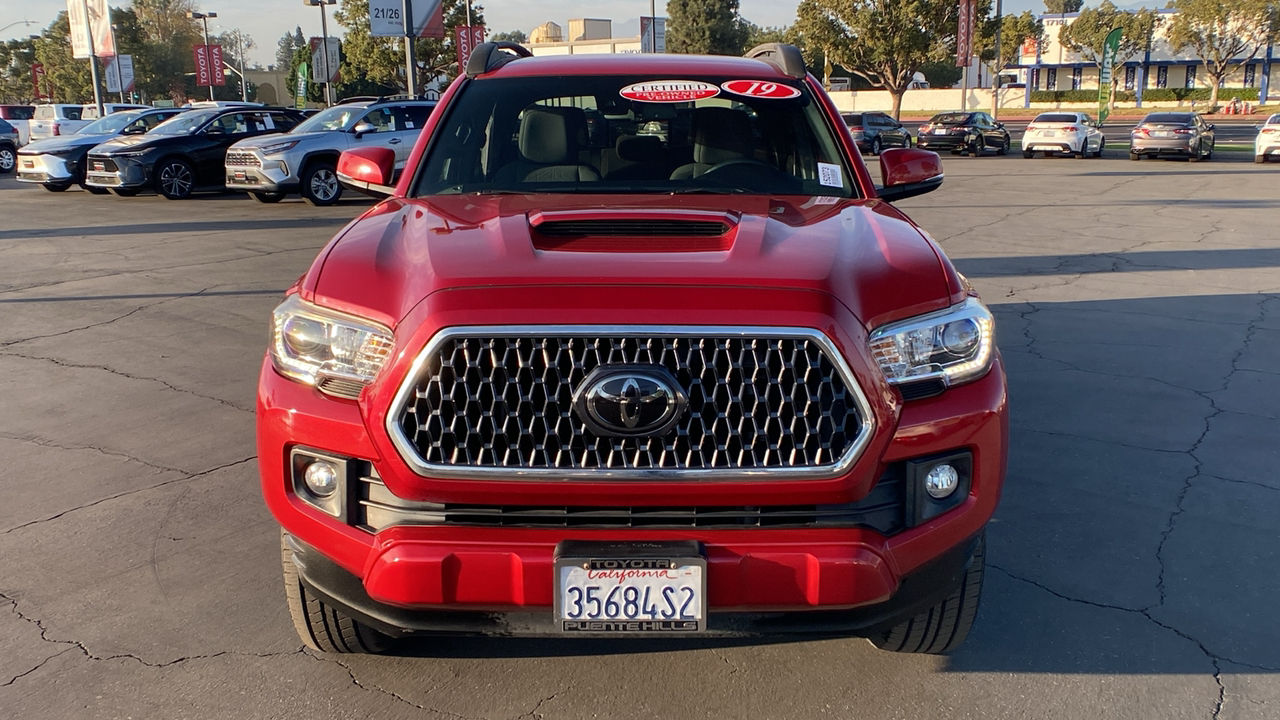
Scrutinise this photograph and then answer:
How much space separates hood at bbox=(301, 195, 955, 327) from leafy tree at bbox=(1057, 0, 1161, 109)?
74149 mm

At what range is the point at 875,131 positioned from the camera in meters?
32.6

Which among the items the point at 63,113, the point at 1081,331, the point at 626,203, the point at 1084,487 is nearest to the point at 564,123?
the point at 626,203

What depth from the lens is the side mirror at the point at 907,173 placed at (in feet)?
14.2

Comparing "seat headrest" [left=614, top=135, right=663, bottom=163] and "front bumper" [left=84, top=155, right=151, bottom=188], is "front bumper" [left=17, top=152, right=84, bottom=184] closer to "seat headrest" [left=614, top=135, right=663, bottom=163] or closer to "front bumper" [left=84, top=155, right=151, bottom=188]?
"front bumper" [left=84, top=155, right=151, bottom=188]

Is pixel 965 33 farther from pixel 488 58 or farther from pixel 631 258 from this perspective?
pixel 631 258

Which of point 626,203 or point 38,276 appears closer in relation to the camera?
point 626,203

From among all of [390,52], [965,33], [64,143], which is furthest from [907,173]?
[390,52]

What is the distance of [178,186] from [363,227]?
16973 millimetres

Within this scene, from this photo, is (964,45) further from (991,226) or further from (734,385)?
(734,385)

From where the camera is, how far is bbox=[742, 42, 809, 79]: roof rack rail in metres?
A: 4.53

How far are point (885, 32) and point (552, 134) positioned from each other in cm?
4877

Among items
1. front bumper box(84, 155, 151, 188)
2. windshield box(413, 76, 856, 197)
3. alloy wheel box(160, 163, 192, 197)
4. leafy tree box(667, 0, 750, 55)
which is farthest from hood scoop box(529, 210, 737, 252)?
leafy tree box(667, 0, 750, 55)

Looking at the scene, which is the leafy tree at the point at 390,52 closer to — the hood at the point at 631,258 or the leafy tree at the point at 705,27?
the leafy tree at the point at 705,27

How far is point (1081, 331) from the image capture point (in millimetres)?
7797
